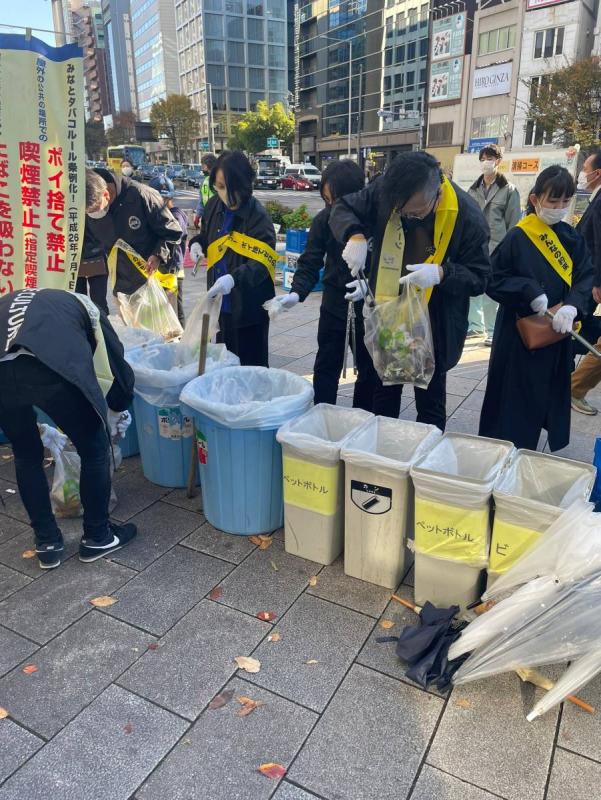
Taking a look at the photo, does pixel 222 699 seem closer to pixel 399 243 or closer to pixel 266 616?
pixel 266 616

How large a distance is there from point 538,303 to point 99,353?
218 cm

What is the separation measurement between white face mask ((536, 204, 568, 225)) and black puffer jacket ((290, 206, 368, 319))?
1073mm

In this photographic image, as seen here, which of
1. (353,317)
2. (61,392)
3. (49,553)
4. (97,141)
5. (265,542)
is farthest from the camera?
(97,141)

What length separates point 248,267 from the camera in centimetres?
338

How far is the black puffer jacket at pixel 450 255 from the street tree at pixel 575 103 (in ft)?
80.6

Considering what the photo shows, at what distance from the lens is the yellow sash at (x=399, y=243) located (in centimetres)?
266

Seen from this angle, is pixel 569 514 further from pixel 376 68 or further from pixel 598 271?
pixel 376 68

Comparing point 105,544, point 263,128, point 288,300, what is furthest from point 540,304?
point 263,128

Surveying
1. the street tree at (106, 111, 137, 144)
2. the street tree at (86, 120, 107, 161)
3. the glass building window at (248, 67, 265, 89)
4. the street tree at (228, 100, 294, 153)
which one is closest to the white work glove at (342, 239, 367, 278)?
the street tree at (228, 100, 294, 153)

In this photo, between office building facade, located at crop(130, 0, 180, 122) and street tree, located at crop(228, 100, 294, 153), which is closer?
street tree, located at crop(228, 100, 294, 153)

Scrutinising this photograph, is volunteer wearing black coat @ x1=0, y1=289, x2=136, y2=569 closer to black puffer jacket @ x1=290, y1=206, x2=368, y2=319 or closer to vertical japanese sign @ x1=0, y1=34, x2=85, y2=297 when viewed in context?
vertical japanese sign @ x1=0, y1=34, x2=85, y2=297

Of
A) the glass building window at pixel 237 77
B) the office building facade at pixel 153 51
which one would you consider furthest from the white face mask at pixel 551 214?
the office building facade at pixel 153 51

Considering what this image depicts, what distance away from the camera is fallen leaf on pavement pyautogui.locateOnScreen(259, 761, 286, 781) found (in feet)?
5.55

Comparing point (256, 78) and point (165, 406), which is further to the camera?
point (256, 78)
